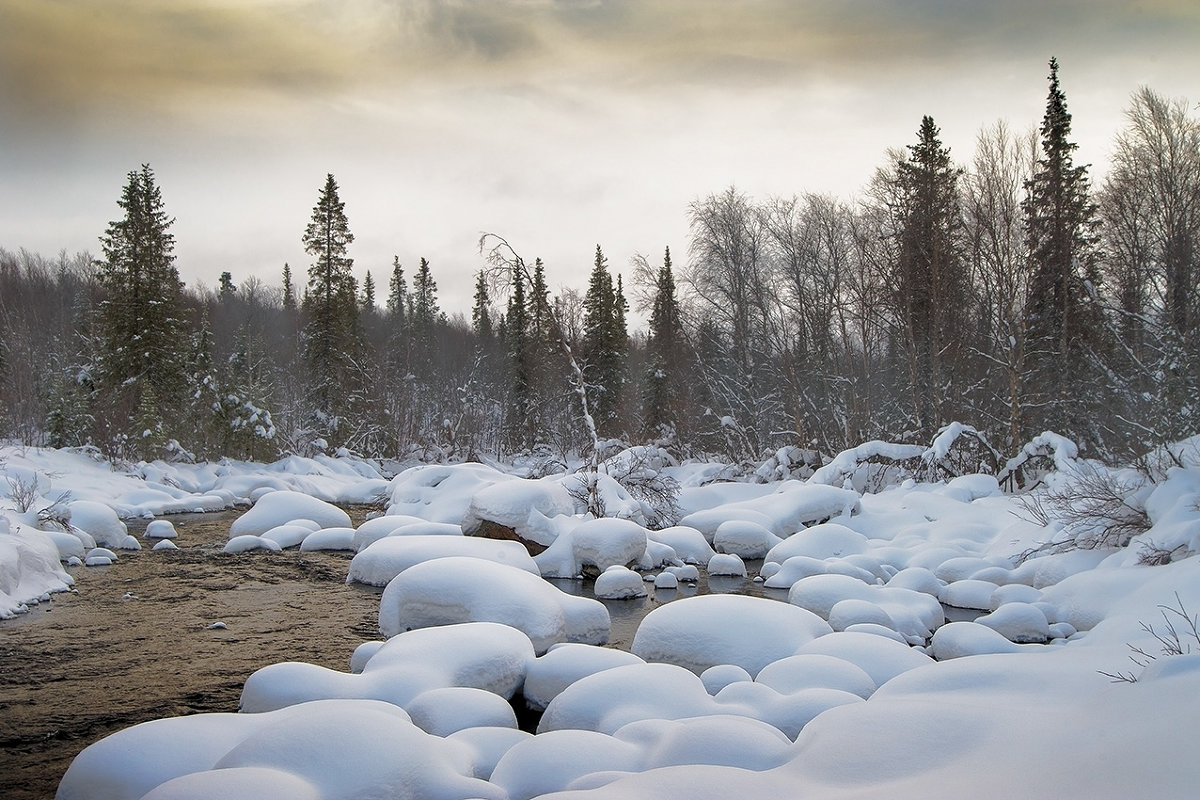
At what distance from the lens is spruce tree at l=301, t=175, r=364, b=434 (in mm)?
34031

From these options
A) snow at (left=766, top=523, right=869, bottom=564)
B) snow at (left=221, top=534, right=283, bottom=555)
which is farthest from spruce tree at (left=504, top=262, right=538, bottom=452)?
snow at (left=766, top=523, right=869, bottom=564)

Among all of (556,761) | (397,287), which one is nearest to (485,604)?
(556,761)

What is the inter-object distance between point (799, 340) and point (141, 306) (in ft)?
80.3

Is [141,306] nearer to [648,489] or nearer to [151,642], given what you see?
[648,489]

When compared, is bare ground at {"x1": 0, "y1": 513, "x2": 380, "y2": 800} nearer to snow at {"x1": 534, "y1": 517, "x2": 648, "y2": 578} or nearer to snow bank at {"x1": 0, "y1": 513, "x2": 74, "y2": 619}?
snow bank at {"x1": 0, "y1": 513, "x2": 74, "y2": 619}

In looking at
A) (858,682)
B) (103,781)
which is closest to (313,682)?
(103,781)

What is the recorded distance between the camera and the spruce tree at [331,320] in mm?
34031

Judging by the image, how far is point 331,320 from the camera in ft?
113

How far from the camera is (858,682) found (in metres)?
6.38

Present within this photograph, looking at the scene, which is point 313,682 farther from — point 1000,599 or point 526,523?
point 1000,599

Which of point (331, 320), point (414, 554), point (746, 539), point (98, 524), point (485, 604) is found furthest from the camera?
point (331, 320)

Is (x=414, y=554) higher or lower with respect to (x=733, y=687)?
higher

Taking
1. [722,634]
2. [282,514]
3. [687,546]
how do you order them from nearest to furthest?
[722,634] < [687,546] < [282,514]

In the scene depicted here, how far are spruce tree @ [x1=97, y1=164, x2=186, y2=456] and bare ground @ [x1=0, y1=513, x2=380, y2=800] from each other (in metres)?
18.5
